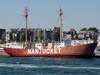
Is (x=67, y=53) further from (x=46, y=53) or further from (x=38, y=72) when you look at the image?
(x=38, y=72)

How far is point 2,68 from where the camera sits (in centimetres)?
4144

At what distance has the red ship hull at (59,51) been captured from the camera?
56812 mm

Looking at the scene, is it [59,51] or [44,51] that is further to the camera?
[44,51]

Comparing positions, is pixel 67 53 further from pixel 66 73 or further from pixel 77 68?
pixel 66 73

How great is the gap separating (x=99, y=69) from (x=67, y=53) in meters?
18.1

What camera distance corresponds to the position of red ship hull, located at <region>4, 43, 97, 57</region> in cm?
5681

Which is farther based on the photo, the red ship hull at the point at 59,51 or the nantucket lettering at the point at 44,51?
the nantucket lettering at the point at 44,51

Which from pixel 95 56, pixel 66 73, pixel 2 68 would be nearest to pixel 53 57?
pixel 95 56

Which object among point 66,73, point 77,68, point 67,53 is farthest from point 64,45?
point 66,73

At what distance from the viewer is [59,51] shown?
58562 mm

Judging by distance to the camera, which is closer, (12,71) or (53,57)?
(12,71)

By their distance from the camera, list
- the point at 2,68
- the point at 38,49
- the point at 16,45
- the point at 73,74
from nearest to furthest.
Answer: the point at 73,74 → the point at 2,68 → the point at 38,49 → the point at 16,45

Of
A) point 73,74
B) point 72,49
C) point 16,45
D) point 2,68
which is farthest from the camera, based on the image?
point 16,45

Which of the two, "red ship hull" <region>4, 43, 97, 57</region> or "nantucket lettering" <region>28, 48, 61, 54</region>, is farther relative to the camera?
"nantucket lettering" <region>28, 48, 61, 54</region>
